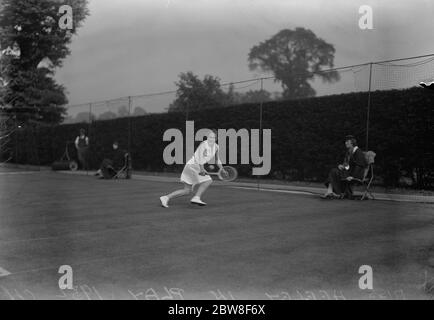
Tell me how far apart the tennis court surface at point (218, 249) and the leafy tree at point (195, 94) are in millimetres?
10237

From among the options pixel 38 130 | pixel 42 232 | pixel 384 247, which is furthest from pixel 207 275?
pixel 38 130

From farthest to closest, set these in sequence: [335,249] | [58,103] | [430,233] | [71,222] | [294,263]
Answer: [58,103] < [71,222] < [430,233] < [335,249] < [294,263]

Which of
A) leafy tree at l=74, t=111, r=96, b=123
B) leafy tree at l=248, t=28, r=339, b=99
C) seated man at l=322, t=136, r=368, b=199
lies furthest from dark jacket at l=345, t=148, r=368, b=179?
leafy tree at l=74, t=111, r=96, b=123

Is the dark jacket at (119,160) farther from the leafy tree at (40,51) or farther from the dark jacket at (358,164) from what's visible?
the dark jacket at (358,164)

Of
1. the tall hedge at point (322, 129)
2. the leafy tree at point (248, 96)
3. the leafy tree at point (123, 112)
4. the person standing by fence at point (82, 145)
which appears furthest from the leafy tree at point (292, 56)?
the person standing by fence at point (82, 145)

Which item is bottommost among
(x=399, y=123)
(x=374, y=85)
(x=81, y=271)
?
(x=81, y=271)

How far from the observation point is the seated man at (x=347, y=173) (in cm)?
1110

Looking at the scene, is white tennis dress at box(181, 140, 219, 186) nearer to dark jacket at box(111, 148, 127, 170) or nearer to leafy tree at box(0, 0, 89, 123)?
dark jacket at box(111, 148, 127, 170)

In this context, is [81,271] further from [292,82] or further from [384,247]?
[292,82]

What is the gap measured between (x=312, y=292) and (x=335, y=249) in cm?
184

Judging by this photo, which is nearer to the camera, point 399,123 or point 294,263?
point 294,263

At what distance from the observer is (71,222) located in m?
7.93

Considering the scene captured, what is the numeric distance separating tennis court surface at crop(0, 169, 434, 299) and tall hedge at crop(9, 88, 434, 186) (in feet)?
9.81

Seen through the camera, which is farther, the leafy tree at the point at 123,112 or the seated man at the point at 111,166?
the leafy tree at the point at 123,112
